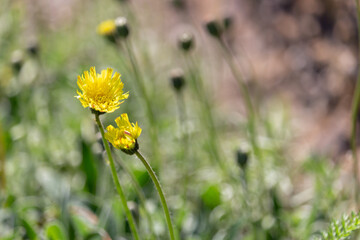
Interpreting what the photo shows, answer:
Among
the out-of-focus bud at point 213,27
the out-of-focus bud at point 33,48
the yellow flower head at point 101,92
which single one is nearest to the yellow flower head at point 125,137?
the yellow flower head at point 101,92

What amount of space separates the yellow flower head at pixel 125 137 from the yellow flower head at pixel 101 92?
0.06 metres

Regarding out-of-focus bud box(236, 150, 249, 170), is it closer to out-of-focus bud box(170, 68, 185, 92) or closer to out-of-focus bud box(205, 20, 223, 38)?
out-of-focus bud box(170, 68, 185, 92)

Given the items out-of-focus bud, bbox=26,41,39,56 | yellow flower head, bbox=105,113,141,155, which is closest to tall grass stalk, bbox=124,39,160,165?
out-of-focus bud, bbox=26,41,39,56

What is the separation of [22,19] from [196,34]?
67.7 inches

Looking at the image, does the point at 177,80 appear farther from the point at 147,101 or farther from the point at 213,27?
the point at 213,27

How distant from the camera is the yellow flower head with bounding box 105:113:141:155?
155 cm

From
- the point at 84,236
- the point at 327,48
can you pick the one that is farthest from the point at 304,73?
the point at 84,236

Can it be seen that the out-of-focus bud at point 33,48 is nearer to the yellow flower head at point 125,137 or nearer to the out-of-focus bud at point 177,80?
the out-of-focus bud at point 177,80

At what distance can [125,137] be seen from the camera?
1.57 meters

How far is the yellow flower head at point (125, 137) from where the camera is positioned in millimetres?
1549

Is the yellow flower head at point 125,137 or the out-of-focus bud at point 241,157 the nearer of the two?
the yellow flower head at point 125,137

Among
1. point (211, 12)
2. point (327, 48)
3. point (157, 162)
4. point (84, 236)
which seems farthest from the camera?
point (211, 12)

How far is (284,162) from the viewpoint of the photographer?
3.19 m

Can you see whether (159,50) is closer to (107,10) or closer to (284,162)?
(107,10)
